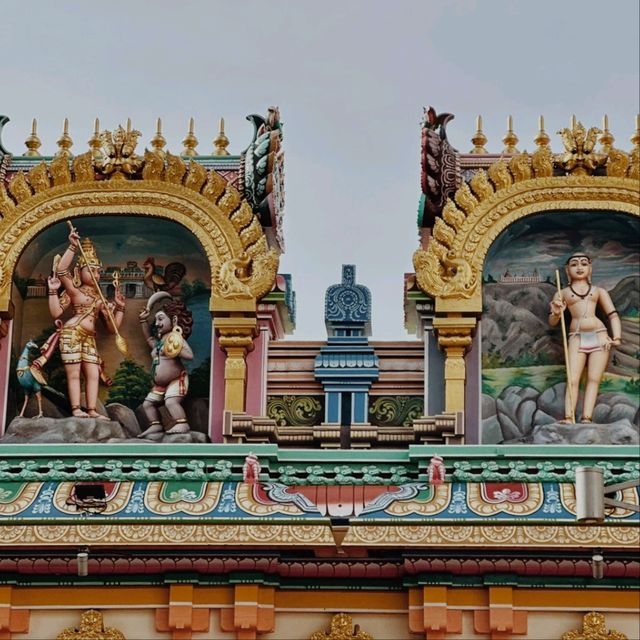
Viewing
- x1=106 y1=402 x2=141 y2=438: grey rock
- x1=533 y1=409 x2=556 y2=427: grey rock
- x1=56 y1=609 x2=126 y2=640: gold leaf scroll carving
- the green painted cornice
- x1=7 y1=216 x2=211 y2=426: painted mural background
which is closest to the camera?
x1=56 y1=609 x2=126 y2=640: gold leaf scroll carving

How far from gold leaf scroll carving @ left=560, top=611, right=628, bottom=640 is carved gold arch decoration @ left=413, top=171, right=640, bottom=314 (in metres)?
5.20

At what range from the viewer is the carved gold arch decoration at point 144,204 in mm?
27922

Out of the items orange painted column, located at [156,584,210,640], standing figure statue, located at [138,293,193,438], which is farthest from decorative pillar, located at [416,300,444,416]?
orange painted column, located at [156,584,210,640]

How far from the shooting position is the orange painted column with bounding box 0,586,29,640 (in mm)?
24453

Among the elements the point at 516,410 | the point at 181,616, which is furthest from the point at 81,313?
the point at 516,410

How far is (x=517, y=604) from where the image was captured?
24.3 metres

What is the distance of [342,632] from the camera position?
24.4 metres

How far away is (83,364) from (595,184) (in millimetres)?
7200

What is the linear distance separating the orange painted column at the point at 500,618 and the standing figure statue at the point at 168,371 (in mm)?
5006

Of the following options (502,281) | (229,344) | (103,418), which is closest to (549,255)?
(502,281)

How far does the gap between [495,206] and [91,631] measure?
313 inches

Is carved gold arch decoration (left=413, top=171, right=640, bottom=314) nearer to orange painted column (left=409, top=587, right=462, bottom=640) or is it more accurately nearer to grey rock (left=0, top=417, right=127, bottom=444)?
grey rock (left=0, top=417, right=127, bottom=444)

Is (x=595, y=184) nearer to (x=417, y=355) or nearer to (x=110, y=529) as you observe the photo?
(x=417, y=355)

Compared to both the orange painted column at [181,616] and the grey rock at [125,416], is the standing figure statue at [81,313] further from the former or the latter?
the orange painted column at [181,616]
